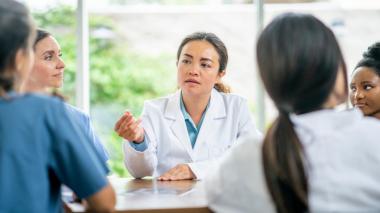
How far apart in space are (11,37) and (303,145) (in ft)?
2.33

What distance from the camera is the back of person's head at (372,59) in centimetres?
262

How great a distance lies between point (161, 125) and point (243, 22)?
1.92 metres

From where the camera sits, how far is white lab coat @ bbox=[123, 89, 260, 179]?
238cm

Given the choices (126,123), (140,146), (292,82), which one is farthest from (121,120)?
(292,82)

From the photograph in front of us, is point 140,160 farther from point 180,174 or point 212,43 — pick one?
point 212,43

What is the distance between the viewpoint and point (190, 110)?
2.63 m

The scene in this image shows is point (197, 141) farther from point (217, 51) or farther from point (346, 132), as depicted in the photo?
point (346, 132)

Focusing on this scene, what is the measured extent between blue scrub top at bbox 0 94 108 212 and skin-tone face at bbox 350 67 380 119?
155 cm

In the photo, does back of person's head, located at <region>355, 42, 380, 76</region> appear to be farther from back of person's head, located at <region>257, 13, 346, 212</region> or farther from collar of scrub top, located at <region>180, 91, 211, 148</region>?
back of person's head, located at <region>257, 13, 346, 212</region>

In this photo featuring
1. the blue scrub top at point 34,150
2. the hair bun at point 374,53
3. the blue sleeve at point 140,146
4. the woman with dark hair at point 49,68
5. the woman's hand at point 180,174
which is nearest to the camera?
the blue scrub top at point 34,150

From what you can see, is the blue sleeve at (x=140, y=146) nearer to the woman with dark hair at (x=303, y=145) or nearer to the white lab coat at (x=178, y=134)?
the white lab coat at (x=178, y=134)

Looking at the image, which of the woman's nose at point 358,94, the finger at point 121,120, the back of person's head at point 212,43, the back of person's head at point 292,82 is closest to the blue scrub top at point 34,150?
the back of person's head at point 292,82

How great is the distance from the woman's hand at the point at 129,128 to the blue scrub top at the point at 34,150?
2.39ft

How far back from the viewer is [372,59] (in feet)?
8.71
